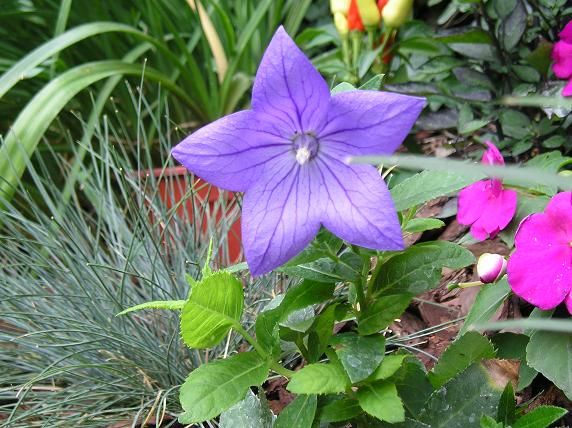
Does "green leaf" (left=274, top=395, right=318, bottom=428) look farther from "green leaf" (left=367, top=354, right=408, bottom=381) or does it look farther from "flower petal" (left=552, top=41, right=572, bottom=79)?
"flower petal" (left=552, top=41, right=572, bottom=79)

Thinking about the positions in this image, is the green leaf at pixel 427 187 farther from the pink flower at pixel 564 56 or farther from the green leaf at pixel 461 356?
the pink flower at pixel 564 56

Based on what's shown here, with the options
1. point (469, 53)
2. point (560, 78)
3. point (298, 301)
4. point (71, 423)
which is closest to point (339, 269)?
point (298, 301)

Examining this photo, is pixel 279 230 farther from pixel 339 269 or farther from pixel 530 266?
pixel 530 266

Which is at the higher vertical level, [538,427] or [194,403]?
[194,403]

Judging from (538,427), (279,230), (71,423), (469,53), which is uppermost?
(279,230)

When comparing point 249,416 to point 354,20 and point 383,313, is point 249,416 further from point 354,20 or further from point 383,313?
point 354,20

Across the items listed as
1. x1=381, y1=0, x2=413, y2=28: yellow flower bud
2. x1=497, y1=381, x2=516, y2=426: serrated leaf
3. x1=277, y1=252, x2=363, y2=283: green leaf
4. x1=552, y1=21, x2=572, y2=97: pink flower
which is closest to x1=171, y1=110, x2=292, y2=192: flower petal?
x1=277, y1=252, x2=363, y2=283: green leaf

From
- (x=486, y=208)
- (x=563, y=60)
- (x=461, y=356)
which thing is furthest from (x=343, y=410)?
(x=563, y=60)
